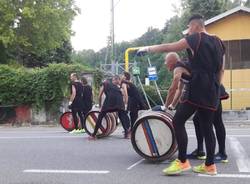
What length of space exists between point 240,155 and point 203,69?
2505 mm

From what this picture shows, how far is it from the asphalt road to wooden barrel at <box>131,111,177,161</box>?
0.58 feet

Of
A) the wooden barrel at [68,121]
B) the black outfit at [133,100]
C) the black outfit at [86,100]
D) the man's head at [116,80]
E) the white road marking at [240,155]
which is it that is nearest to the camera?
the white road marking at [240,155]

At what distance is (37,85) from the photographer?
72.6 ft

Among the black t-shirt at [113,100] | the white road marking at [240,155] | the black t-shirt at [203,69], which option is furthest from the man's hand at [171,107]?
the black t-shirt at [113,100]

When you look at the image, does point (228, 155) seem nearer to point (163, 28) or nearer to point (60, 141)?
point (60, 141)

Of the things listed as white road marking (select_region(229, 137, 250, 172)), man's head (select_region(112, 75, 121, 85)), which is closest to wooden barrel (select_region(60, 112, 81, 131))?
man's head (select_region(112, 75, 121, 85))

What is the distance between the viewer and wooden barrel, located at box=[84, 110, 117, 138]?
12945mm

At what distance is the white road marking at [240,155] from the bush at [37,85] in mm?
11052

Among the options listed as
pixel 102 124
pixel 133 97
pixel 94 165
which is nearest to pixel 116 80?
pixel 133 97

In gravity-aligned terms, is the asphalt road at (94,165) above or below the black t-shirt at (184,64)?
below

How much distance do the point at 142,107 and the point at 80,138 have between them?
70.2 inches

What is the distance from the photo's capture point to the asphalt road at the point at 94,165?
7434 mm

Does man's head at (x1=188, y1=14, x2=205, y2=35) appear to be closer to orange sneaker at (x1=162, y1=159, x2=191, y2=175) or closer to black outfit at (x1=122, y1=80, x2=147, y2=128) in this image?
orange sneaker at (x1=162, y1=159, x2=191, y2=175)

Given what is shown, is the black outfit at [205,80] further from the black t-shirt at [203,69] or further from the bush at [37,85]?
the bush at [37,85]
